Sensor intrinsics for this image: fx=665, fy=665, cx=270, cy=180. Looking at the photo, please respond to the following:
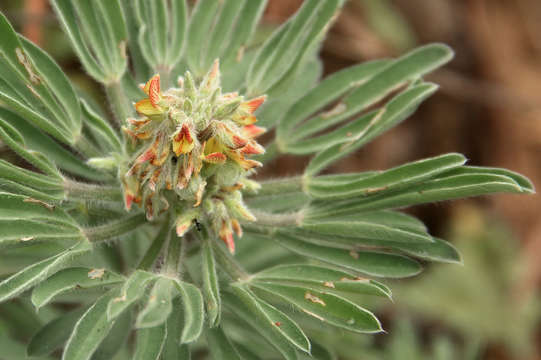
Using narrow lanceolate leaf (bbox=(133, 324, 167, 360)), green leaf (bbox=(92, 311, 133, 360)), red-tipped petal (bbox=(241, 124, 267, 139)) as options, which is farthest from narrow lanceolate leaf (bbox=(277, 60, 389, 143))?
narrow lanceolate leaf (bbox=(133, 324, 167, 360))

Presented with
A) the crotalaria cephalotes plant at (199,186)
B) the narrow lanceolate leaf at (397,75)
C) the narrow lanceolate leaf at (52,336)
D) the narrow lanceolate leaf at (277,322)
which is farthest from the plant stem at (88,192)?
the narrow lanceolate leaf at (397,75)


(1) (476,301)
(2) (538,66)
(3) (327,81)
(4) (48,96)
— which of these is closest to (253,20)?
(3) (327,81)

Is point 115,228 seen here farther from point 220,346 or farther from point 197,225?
point 220,346

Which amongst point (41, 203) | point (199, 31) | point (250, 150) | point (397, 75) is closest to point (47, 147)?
point (41, 203)

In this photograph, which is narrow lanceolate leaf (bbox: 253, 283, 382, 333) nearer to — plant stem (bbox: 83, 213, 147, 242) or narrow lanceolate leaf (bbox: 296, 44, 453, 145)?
plant stem (bbox: 83, 213, 147, 242)

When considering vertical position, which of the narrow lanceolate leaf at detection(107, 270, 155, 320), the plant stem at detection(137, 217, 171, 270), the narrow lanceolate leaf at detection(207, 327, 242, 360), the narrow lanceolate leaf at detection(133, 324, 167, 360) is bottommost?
the narrow lanceolate leaf at detection(207, 327, 242, 360)

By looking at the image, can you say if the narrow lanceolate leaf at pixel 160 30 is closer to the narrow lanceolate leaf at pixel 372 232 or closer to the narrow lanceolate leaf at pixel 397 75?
the narrow lanceolate leaf at pixel 397 75

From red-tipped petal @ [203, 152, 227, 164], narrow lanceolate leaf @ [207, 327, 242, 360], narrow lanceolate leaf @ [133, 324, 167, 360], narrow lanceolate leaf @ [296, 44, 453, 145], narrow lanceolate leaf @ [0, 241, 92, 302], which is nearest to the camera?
narrow lanceolate leaf @ [0, 241, 92, 302]
